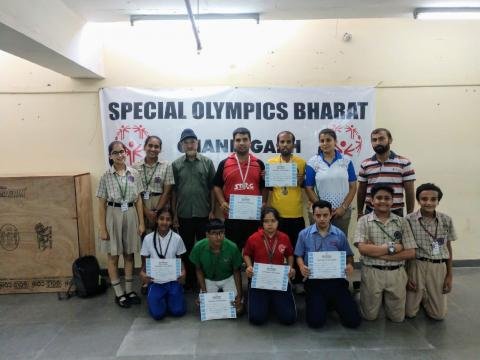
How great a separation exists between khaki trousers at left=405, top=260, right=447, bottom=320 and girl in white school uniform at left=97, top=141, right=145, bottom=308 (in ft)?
7.68

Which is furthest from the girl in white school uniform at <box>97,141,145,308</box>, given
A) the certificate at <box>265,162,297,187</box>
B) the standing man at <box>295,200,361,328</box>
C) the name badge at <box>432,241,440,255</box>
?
the name badge at <box>432,241,440,255</box>

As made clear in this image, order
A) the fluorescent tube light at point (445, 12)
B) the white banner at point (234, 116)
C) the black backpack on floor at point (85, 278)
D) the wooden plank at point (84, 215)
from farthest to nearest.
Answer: the white banner at point (234, 116), the wooden plank at point (84, 215), the black backpack on floor at point (85, 278), the fluorescent tube light at point (445, 12)

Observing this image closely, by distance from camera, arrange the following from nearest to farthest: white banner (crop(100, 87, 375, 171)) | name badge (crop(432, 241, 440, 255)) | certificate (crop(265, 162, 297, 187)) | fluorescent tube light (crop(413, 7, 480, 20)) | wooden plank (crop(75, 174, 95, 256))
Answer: name badge (crop(432, 241, 440, 255)) → certificate (crop(265, 162, 297, 187)) → fluorescent tube light (crop(413, 7, 480, 20)) → wooden plank (crop(75, 174, 95, 256)) → white banner (crop(100, 87, 375, 171))

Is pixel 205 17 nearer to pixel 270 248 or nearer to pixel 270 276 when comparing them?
pixel 270 248

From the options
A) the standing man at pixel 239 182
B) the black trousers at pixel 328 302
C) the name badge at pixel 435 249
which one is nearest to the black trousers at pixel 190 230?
the standing man at pixel 239 182

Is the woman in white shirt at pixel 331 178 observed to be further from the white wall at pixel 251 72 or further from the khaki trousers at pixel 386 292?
the white wall at pixel 251 72

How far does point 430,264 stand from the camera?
2891 mm

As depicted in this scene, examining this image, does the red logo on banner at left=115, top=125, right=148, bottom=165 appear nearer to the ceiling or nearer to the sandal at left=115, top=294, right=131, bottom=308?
the ceiling

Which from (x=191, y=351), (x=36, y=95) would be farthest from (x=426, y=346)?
(x=36, y=95)

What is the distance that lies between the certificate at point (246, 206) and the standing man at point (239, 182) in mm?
A: 71

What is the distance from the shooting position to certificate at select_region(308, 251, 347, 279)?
2793 millimetres

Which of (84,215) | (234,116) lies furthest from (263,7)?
(84,215)

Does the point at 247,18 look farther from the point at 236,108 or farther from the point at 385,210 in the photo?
the point at 385,210

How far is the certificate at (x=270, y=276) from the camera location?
2.84m
